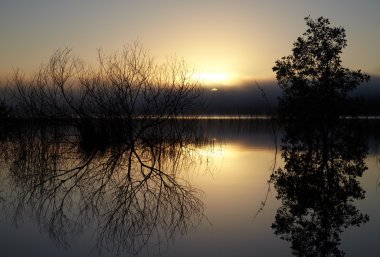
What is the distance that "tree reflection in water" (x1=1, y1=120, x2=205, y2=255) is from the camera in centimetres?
528

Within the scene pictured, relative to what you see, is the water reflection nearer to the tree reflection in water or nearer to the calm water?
the calm water

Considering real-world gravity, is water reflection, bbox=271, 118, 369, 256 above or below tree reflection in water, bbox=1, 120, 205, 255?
below

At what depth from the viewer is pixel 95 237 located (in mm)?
5047

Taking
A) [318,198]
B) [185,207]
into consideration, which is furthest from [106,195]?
[318,198]

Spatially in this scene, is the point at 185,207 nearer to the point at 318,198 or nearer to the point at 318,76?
the point at 318,198

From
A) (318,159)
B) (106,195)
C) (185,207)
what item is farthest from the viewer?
(318,159)

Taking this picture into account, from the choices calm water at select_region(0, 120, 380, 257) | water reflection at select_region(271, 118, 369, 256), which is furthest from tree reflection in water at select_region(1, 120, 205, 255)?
water reflection at select_region(271, 118, 369, 256)

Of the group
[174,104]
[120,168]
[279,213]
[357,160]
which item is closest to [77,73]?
[174,104]

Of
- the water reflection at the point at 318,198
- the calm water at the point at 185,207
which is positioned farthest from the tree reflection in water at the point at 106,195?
the water reflection at the point at 318,198

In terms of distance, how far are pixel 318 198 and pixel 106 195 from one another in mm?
3297

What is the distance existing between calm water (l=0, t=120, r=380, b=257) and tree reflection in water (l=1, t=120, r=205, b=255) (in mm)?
15

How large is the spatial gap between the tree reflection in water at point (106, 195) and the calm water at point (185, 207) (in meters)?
0.01

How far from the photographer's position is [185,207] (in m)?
6.58

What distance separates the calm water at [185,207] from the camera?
4797mm
